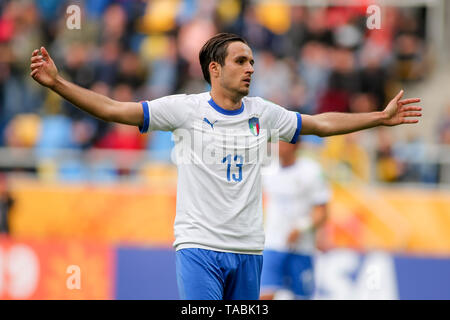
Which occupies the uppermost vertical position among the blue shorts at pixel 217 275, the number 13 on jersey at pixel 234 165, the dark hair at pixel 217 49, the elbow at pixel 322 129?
the dark hair at pixel 217 49

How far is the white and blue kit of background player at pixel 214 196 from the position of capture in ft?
21.2

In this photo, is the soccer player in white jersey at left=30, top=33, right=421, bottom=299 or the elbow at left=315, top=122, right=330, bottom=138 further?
the elbow at left=315, top=122, right=330, bottom=138

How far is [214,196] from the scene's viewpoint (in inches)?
257

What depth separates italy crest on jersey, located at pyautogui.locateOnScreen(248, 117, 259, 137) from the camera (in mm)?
6684

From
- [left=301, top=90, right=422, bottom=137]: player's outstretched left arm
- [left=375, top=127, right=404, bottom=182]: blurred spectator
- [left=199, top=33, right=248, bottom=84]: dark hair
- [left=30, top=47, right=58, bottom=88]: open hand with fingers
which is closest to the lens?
[left=30, top=47, right=58, bottom=88]: open hand with fingers

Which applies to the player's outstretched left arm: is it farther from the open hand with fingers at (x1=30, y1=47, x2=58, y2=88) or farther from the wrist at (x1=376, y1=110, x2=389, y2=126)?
the open hand with fingers at (x1=30, y1=47, x2=58, y2=88)

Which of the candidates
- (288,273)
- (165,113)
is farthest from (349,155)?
(165,113)

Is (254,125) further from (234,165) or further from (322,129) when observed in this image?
(322,129)

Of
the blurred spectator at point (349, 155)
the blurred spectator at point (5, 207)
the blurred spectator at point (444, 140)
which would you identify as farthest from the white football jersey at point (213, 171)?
the blurred spectator at point (444, 140)

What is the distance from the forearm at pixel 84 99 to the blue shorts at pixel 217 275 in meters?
1.11

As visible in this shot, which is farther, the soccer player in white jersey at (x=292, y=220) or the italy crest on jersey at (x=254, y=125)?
the soccer player in white jersey at (x=292, y=220)

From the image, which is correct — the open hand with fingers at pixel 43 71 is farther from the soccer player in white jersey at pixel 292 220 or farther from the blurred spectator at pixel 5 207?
the blurred spectator at pixel 5 207

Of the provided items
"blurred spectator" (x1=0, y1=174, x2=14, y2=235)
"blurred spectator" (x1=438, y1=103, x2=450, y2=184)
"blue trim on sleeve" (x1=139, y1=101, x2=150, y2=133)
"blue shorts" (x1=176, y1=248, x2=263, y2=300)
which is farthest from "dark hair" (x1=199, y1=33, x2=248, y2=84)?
"blurred spectator" (x1=438, y1=103, x2=450, y2=184)

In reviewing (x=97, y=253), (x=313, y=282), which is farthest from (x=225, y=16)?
(x=313, y=282)
